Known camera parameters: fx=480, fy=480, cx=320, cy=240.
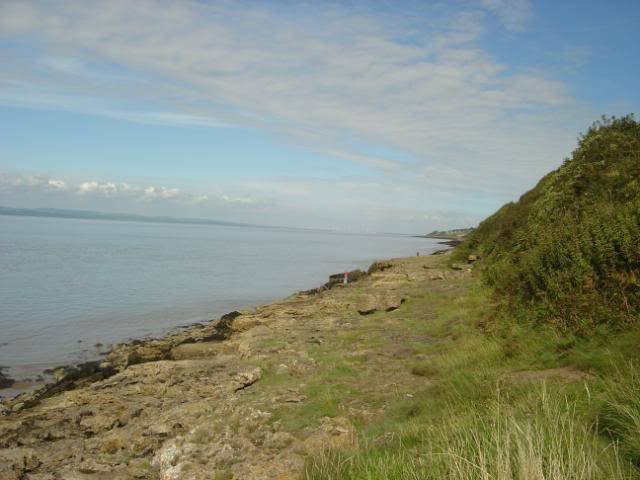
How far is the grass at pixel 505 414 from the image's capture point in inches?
154

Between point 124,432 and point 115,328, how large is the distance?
67.3 ft

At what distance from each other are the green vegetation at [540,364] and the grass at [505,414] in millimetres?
25

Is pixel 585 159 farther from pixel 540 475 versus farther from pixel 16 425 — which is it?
pixel 16 425

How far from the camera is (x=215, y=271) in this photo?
56.2 meters

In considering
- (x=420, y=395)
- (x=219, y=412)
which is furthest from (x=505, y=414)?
(x=219, y=412)

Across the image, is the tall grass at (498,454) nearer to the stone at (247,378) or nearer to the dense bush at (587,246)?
the dense bush at (587,246)

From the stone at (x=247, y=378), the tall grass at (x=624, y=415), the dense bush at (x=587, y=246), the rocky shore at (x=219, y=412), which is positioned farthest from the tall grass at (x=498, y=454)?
the stone at (x=247, y=378)

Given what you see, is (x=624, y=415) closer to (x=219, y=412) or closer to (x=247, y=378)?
(x=219, y=412)

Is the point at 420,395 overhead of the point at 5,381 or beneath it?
overhead

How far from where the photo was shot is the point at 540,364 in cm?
782

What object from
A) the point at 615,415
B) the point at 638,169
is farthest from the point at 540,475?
the point at 638,169

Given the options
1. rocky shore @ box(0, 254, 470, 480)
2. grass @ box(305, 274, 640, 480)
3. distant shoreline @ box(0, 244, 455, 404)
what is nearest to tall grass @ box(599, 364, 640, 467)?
grass @ box(305, 274, 640, 480)

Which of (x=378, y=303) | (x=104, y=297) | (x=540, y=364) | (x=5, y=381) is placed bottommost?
(x=104, y=297)

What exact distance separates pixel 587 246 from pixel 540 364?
342cm
